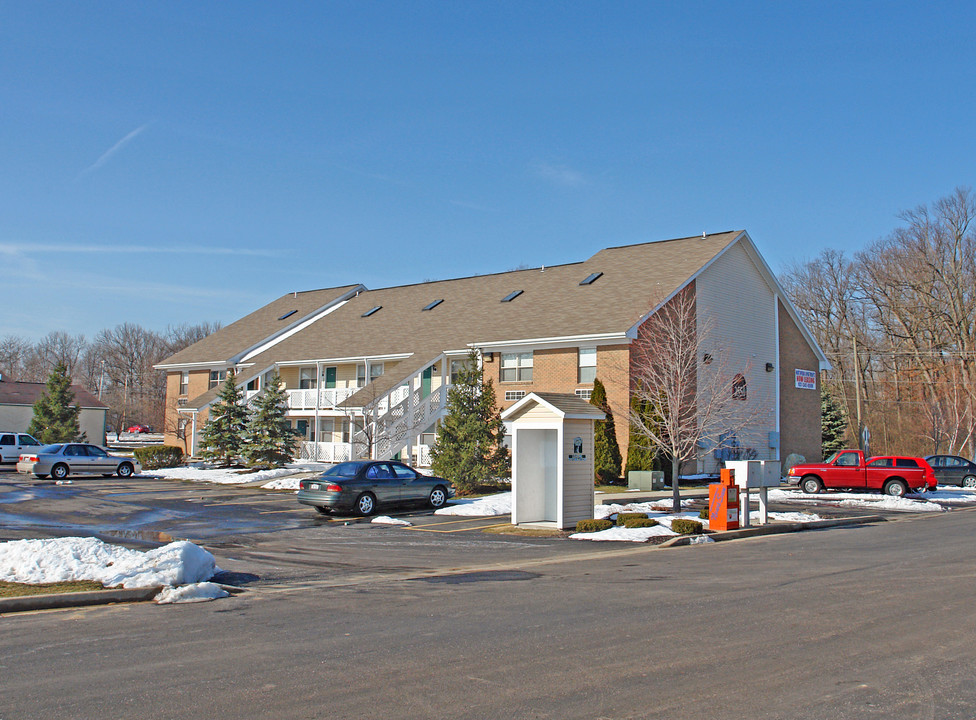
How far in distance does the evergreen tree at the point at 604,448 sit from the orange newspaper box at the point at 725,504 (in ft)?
39.6

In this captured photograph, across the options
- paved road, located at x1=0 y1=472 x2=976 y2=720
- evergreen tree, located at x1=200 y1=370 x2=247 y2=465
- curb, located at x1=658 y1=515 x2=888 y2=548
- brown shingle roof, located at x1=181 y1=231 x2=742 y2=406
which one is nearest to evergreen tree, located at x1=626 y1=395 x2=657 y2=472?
brown shingle roof, located at x1=181 y1=231 x2=742 y2=406

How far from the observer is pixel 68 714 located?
558 centimetres

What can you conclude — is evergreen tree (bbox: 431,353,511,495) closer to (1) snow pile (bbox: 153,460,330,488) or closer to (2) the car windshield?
(2) the car windshield

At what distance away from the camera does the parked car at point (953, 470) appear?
107 ft

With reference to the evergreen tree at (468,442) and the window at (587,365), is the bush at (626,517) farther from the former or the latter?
the window at (587,365)

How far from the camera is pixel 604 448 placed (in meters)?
30.5

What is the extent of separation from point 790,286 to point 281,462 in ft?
153

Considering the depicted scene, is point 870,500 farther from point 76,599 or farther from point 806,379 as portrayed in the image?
point 76,599

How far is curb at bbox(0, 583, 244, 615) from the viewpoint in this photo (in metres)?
9.32

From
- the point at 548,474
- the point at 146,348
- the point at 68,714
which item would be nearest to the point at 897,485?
the point at 548,474

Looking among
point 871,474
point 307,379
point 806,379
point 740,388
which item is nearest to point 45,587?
point 871,474

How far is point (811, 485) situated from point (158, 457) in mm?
28148

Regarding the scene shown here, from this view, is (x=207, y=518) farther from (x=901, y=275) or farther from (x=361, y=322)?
(x=901, y=275)

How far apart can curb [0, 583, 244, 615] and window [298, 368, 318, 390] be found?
33.3m
